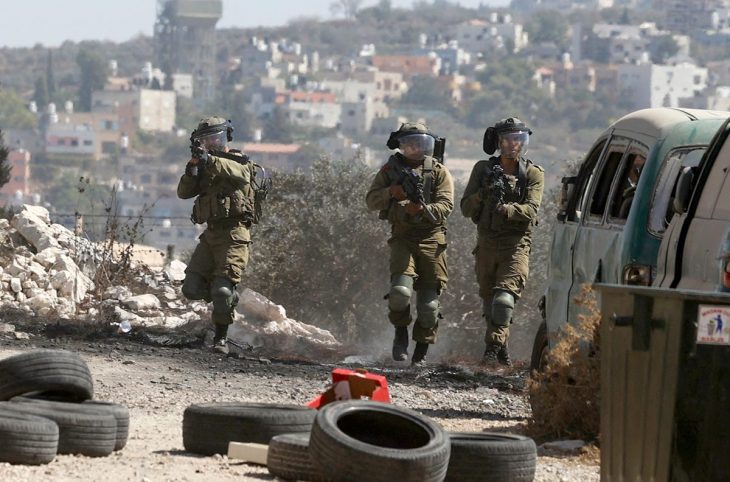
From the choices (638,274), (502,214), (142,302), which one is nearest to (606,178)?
(638,274)

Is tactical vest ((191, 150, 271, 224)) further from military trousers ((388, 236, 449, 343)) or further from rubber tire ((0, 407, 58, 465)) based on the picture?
rubber tire ((0, 407, 58, 465))

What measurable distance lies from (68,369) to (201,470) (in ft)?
3.11

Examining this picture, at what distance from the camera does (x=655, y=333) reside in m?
5.74

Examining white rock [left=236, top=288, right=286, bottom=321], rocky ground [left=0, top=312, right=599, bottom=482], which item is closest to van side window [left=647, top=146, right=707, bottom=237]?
rocky ground [left=0, top=312, right=599, bottom=482]

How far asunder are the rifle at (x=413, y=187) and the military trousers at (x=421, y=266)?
0.29 metres

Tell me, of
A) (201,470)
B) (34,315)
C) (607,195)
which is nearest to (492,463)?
(201,470)

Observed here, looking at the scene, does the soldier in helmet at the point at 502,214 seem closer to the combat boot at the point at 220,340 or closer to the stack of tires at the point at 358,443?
the combat boot at the point at 220,340

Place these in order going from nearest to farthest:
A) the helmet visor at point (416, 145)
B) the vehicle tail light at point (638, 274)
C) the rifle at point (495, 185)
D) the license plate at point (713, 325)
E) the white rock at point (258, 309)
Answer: the license plate at point (713, 325), the vehicle tail light at point (638, 274), the rifle at point (495, 185), the helmet visor at point (416, 145), the white rock at point (258, 309)

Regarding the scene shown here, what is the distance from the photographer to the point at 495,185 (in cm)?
1266

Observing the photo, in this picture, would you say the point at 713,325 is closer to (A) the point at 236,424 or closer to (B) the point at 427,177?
(A) the point at 236,424

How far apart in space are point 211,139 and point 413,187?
63.5 inches

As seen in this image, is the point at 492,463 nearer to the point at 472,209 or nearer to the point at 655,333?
the point at 655,333

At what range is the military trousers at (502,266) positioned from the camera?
13.0 m

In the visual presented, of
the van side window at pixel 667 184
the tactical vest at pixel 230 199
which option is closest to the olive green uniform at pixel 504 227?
the tactical vest at pixel 230 199
